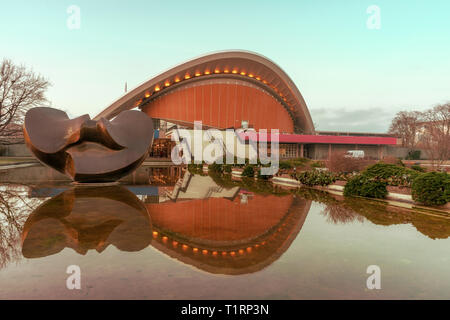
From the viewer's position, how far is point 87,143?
14430mm

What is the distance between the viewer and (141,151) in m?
14.8

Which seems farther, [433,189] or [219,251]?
[433,189]

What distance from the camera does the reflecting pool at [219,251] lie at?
3861mm

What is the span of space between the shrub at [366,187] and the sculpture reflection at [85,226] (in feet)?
27.9

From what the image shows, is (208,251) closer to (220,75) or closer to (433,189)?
(433,189)

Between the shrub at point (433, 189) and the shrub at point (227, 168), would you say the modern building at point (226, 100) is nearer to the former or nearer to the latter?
the shrub at point (227, 168)

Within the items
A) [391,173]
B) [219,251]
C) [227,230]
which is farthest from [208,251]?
[391,173]

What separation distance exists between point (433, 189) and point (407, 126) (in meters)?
59.2

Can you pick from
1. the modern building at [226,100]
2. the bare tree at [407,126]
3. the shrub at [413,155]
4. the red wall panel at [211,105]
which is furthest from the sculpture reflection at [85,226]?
the bare tree at [407,126]

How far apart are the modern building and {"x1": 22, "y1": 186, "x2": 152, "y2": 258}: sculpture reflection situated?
123 feet

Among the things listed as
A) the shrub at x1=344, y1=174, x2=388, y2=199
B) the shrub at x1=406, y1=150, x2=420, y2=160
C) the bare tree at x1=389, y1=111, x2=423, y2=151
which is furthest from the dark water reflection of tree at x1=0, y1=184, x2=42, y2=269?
the bare tree at x1=389, y1=111, x2=423, y2=151

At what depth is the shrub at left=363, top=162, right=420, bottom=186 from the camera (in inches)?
490
